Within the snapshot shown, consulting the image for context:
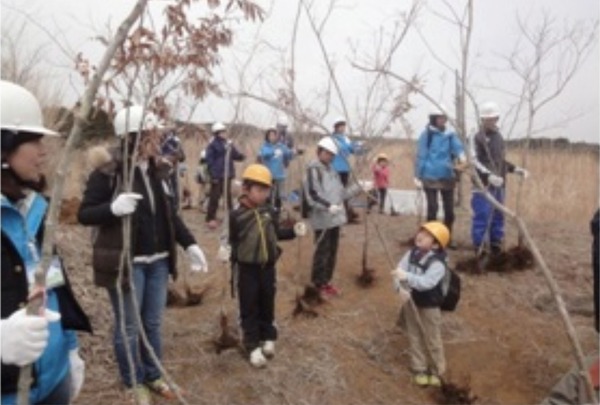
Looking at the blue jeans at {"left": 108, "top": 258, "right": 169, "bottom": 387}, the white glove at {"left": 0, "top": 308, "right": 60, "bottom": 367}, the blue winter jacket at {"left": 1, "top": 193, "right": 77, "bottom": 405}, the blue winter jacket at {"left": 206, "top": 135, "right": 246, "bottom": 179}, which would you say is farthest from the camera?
the blue winter jacket at {"left": 206, "top": 135, "right": 246, "bottom": 179}

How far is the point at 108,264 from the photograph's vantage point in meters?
3.97

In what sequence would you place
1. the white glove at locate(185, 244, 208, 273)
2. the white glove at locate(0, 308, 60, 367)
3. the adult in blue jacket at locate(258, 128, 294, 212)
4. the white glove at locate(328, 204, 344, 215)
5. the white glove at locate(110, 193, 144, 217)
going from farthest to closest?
the adult in blue jacket at locate(258, 128, 294, 212), the white glove at locate(328, 204, 344, 215), the white glove at locate(185, 244, 208, 273), the white glove at locate(110, 193, 144, 217), the white glove at locate(0, 308, 60, 367)

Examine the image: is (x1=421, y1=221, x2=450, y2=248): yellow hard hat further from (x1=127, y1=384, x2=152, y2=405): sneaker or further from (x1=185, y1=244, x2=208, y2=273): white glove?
(x1=127, y1=384, x2=152, y2=405): sneaker

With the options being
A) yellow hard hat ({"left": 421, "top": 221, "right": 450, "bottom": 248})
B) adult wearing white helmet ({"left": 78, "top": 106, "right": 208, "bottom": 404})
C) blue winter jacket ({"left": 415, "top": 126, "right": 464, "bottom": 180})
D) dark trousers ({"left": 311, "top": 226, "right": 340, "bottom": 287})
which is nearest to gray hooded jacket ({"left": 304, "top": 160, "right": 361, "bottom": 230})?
dark trousers ({"left": 311, "top": 226, "right": 340, "bottom": 287})

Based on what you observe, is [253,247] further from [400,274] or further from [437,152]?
[437,152]

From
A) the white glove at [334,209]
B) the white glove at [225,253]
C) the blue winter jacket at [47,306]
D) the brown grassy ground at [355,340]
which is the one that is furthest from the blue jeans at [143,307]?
the white glove at [334,209]

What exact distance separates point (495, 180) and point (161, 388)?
4.19 meters

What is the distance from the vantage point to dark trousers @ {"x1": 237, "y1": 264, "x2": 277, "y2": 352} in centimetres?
514

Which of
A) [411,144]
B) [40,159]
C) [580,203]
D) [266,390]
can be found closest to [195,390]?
[266,390]

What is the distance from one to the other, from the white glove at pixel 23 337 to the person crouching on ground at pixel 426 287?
11.8 ft

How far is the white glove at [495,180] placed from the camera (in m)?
7.35

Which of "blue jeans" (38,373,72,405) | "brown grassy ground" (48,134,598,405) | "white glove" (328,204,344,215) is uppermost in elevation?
"white glove" (328,204,344,215)

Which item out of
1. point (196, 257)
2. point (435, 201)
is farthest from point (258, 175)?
point (435, 201)

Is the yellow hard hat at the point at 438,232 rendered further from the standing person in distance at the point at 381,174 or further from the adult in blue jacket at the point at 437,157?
the standing person in distance at the point at 381,174
